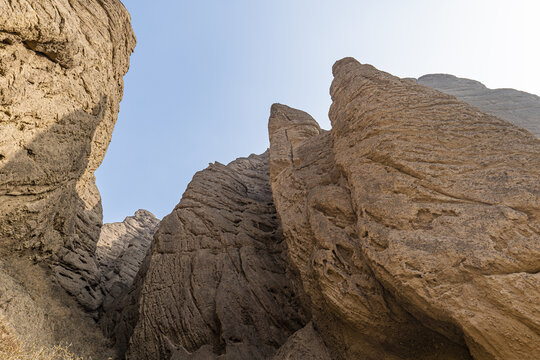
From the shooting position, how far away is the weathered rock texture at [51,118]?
8.88m

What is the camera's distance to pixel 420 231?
7430mm

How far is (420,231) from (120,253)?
1039 inches

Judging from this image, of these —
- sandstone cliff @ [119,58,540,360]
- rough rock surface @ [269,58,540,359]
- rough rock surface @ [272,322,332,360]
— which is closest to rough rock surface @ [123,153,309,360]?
sandstone cliff @ [119,58,540,360]

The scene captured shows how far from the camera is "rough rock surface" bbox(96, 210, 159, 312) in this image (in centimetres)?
1940

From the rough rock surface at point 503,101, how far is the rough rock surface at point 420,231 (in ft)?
67.6

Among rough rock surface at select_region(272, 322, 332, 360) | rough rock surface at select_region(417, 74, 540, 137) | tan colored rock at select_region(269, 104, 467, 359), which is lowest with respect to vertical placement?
rough rock surface at select_region(272, 322, 332, 360)

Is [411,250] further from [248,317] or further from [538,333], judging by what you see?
[248,317]

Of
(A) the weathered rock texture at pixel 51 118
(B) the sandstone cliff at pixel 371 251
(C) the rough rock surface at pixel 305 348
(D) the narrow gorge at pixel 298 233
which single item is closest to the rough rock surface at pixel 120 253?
(D) the narrow gorge at pixel 298 233

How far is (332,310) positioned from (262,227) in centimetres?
874

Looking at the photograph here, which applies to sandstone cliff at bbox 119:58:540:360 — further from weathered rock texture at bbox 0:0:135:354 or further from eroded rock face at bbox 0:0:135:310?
eroded rock face at bbox 0:0:135:310

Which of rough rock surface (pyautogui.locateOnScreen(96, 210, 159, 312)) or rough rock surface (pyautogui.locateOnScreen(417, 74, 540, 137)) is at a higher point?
rough rock surface (pyautogui.locateOnScreen(417, 74, 540, 137))

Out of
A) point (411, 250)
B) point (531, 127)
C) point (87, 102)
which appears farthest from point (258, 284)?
point (531, 127)

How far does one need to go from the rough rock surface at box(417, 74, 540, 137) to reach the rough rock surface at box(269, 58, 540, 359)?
20601 millimetres

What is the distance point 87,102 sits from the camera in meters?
13.0
